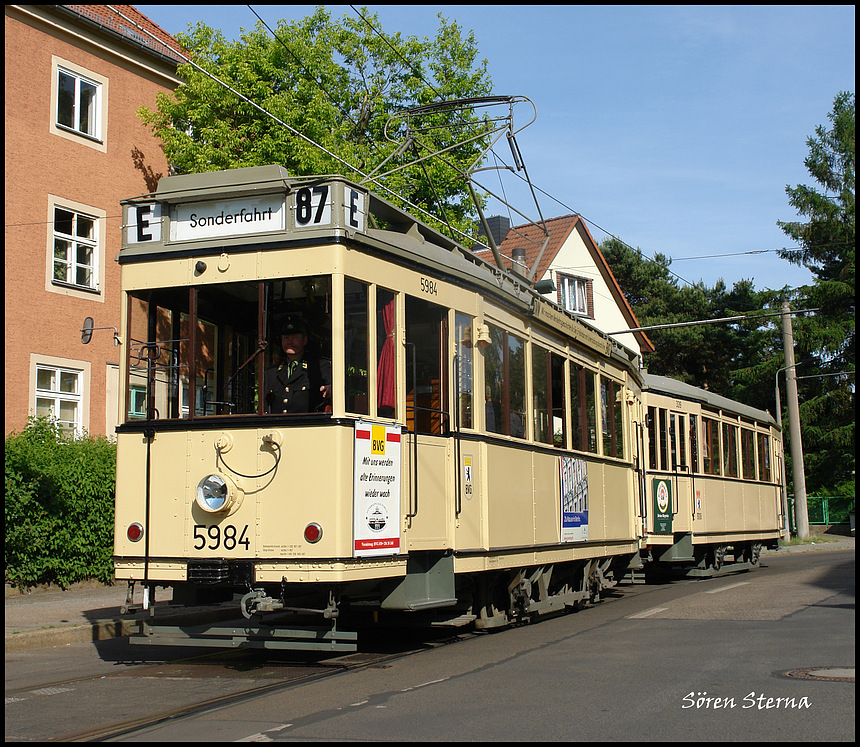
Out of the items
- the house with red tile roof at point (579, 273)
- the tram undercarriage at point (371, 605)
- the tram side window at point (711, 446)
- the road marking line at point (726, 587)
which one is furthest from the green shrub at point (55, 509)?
the house with red tile roof at point (579, 273)

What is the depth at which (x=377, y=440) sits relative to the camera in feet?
26.6

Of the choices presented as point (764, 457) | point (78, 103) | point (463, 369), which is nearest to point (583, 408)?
point (463, 369)

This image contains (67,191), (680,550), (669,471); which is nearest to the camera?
(669,471)

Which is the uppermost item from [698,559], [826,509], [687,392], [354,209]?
[354,209]

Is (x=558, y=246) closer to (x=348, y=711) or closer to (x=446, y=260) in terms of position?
(x=446, y=260)

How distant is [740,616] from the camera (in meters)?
11.3

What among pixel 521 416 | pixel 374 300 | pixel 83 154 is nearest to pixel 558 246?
pixel 83 154

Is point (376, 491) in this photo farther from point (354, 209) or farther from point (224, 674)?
point (354, 209)

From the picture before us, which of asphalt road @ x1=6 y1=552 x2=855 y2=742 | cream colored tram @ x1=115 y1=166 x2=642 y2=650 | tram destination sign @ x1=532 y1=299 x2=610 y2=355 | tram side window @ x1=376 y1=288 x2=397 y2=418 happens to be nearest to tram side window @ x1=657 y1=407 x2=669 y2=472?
A: tram destination sign @ x1=532 y1=299 x2=610 y2=355

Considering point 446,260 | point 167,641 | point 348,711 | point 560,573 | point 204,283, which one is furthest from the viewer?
point 560,573

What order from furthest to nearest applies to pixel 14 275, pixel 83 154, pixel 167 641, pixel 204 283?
pixel 83 154
pixel 14 275
pixel 204 283
pixel 167 641

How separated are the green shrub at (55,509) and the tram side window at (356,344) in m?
8.12

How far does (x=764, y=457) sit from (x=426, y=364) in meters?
17.5

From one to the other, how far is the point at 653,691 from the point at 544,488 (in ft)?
14.9
